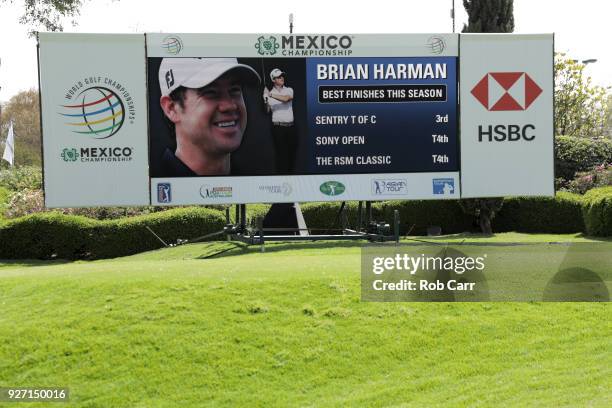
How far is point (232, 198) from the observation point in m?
19.8

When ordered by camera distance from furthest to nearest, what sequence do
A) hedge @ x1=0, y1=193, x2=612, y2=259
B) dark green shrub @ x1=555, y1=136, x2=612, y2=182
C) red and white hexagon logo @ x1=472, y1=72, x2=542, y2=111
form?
dark green shrub @ x1=555, y1=136, x2=612, y2=182
hedge @ x1=0, y1=193, x2=612, y2=259
red and white hexagon logo @ x1=472, y1=72, x2=542, y2=111

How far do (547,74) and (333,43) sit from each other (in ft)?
18.4

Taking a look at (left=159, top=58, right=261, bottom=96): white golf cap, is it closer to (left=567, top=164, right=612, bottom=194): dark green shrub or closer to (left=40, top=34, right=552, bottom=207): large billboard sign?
(left=40, top=34, right=552, bottom=207): large billboard sign

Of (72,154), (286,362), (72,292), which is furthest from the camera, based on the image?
(72,154)

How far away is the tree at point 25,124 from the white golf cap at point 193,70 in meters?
43.3

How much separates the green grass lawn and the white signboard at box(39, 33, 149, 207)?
7113 mm

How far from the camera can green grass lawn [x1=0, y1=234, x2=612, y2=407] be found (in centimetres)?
932

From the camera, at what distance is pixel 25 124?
6619 centimetres

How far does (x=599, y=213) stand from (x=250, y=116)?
10.00m

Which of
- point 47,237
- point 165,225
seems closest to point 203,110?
point 165,225

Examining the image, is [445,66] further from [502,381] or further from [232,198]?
[502,381]

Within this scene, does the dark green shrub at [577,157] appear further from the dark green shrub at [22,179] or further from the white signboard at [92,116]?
the dark green shrub at [22,179]

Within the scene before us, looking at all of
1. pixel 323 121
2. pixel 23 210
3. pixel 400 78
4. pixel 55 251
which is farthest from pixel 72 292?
pixel 23 210

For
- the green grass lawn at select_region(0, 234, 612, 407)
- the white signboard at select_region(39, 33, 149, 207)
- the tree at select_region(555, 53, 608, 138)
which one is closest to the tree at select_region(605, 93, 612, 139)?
the tree at select_region(555, 53, 608, 138)
